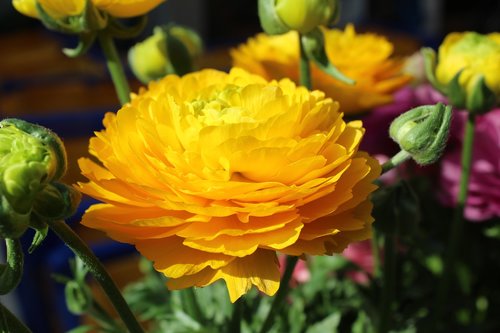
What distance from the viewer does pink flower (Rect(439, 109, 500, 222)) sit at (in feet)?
1.60

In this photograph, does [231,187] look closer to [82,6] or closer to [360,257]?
[82,6]

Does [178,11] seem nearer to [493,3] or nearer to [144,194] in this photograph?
[493,3]

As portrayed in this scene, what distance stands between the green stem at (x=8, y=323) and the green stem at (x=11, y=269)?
13mm

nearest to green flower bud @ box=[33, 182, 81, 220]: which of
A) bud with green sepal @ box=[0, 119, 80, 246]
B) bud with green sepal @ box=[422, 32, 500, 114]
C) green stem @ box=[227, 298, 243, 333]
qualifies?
bud with green sepal @ box=[0, 119, 80, 246]

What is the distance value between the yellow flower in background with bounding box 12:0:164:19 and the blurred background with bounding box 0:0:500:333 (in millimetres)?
325

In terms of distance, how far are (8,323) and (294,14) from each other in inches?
8.4

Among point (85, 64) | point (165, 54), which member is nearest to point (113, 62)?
point (165, 54)

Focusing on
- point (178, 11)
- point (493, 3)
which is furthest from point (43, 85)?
point (493, 3)

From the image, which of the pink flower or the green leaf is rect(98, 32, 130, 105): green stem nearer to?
the green leaf

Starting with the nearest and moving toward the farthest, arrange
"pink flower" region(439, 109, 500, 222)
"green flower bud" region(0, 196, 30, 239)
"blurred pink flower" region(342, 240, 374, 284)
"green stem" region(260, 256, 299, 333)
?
"green flower bud" region(0, 196, 30, 239) → "green stem" region(260, 256, 299, 333) → "pink flower" region(439, 109, 500, 222) → "blurred pink flower" region(342, 240, 374, 284)

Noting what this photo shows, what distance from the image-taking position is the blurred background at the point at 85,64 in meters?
0.78

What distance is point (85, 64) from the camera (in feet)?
6.96

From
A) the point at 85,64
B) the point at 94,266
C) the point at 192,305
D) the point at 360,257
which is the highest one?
the point at 94,266

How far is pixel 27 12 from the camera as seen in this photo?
0.39 meters
